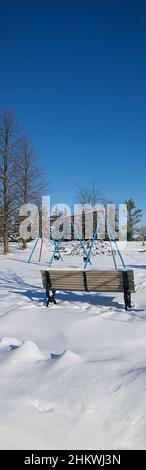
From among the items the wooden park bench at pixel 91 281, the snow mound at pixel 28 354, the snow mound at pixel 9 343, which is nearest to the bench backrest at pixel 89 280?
the wooden park bench at pixel 91 281

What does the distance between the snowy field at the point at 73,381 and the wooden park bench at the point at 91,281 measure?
0.92m

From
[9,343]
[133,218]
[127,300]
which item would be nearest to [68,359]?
[9,343]

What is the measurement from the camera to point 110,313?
5836 millimetres

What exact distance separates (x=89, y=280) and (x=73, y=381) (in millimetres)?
3764

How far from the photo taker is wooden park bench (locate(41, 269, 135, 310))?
6.45 meters

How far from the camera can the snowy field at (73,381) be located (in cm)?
233

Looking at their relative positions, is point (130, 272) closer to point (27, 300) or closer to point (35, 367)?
point (27, 300)

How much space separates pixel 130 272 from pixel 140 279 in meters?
4.23

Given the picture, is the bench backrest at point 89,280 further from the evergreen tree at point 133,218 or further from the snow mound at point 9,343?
the evergreen tree at point 133,218

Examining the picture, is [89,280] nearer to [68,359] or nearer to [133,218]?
[68,359]

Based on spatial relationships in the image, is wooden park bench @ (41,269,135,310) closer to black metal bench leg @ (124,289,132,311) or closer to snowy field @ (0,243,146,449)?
black metal bench leg @ (124,289,132,311)

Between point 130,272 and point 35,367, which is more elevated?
point 130,272
